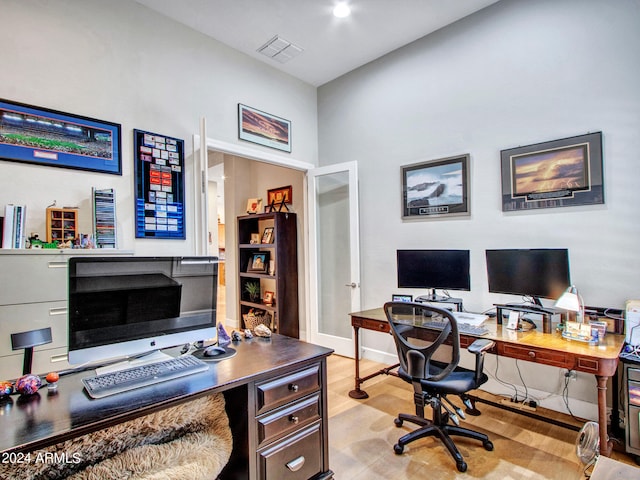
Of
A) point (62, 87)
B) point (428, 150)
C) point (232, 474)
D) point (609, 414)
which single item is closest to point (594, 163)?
point (428, 150)

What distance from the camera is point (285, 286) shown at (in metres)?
4.65

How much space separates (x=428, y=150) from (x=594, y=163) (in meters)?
1.36

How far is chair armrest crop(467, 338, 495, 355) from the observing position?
2079mm

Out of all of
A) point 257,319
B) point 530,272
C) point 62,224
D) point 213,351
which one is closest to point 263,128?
point 62,224

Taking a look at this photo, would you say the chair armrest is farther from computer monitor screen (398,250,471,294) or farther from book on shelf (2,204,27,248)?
book on shelf (2,204,27,248)

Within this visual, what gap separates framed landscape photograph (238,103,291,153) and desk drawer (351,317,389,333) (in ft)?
7.12

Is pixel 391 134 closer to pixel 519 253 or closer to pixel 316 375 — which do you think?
pixel 519 253

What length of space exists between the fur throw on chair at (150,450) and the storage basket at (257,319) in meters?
3.34

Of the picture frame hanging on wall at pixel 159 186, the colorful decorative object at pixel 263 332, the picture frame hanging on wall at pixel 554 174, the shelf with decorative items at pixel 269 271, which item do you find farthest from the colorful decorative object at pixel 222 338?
the shelf with decorative items at pixel 269 271

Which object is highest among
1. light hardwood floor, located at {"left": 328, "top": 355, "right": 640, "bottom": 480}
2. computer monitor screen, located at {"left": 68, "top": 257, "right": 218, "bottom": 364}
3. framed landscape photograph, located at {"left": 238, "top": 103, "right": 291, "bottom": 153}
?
framed landscape photograph, located at {"left": 238, "top": 103, "right": 291, "bottom": 153}

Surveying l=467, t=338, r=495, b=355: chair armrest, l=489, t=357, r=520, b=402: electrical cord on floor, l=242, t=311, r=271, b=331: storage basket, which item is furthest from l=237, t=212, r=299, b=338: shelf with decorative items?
l=467, t=338, r=495, b=355: chair armrest

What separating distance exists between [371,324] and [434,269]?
0.73m

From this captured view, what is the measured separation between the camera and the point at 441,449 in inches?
88.4

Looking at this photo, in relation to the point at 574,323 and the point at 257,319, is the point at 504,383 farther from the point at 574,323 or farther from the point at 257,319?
the point at 257,319
